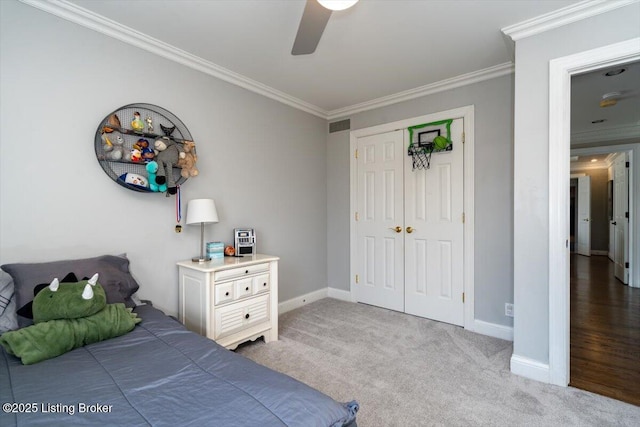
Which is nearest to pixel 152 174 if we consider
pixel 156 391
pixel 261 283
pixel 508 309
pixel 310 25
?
pixel 261 283

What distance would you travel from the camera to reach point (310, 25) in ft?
5.21

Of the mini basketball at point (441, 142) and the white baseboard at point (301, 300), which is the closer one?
the mini basketball at point (441, 142)

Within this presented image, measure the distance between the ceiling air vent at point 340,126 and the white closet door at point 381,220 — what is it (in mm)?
300

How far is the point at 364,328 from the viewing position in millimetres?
3074

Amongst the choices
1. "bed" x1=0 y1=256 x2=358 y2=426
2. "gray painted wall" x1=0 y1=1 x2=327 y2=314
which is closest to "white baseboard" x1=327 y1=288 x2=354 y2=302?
"gray painted wall" x1=0 y1=1 x2=327 y2=314

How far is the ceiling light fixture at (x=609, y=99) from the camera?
333 cm

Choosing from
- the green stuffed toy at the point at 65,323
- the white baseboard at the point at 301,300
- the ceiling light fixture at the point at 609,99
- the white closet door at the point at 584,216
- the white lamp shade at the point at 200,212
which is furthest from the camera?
the white closet door at the point at 584,216

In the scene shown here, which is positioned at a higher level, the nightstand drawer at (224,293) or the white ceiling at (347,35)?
the white ceiling at (347,35)

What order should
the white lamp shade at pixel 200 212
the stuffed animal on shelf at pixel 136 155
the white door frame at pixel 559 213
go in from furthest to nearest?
1. the white lamp shade at pixel 200 212
2. the stuffed animal on shelf at pixel 136 155
3. the white door frame at pixel 559 213

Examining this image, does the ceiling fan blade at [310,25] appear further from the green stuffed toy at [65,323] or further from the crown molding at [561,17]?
the green stuffed toy at [65,323]

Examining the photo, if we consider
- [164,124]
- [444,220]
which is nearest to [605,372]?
[444,220]

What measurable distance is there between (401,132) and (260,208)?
6.10ft

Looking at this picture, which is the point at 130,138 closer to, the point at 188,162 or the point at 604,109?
the point at 188,162

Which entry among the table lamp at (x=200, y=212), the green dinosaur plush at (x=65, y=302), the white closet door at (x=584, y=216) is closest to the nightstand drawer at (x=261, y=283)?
the table lamp at (x=200, y=212)
